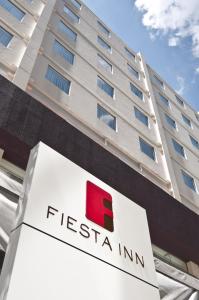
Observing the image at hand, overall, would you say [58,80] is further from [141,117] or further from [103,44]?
[103,44]

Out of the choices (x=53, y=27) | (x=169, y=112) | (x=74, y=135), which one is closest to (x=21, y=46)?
(x=53, y=27)

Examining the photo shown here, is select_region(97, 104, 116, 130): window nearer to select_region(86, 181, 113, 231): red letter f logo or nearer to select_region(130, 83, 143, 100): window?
select_region(130, 83, 143, 100): window

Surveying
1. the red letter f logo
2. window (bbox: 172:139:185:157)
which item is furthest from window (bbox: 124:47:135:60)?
the red letter f logo

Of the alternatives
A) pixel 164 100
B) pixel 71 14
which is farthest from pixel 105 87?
pixel 164 100

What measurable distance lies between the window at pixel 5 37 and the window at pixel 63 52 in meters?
2.25

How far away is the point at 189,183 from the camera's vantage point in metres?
13.4

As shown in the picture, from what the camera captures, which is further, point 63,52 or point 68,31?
point 68,31

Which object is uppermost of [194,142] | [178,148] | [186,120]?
[186,120]

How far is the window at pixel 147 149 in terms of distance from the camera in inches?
476

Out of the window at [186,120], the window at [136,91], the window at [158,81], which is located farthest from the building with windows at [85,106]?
the window at [158,81]

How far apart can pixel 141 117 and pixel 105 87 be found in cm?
247

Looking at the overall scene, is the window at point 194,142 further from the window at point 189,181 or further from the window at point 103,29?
the window at point 103,29

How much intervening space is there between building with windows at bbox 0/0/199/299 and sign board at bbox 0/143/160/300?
1066 millimetres

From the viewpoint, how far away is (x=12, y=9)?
11453 millimetres
